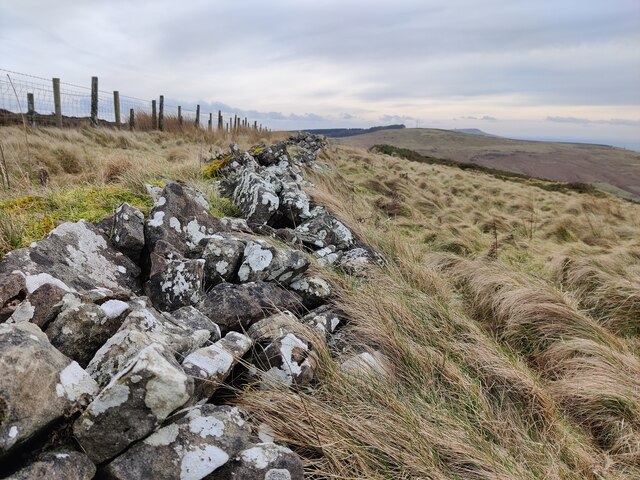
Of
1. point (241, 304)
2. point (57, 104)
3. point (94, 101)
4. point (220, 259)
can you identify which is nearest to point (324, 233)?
point (220, 259)

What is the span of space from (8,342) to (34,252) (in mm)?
1057

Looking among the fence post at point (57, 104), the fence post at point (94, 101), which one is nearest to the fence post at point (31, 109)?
the fence post at point (57, 104)

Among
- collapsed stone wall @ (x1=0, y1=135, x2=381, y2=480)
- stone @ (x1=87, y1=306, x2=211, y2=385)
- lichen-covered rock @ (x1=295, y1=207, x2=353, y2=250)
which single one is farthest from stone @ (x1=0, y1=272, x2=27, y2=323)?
lichen-covered rock @ (x1=295, y1=207, x2=353, y2=250)

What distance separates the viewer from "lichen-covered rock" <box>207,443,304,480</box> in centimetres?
161

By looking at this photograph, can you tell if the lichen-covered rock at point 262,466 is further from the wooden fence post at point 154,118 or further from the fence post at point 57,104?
the wooden fence post at point 154,118

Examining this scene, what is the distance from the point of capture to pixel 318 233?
4.41m

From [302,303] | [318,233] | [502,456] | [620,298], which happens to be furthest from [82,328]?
[620,298]

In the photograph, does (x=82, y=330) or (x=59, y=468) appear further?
(x=82, y=330)

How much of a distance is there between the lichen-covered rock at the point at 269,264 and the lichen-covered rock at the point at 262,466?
1.57m

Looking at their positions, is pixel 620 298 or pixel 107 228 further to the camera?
pixel 620 298

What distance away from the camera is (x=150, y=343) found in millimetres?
1786

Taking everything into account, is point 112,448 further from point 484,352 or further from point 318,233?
point 318,233

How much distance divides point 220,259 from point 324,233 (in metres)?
1.54

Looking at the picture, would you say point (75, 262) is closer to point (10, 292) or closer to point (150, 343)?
point (10, 292)
